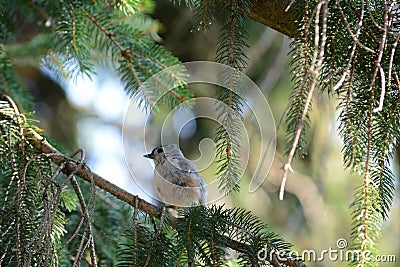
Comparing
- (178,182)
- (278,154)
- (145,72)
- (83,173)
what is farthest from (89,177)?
(278,154)

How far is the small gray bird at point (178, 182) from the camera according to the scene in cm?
160

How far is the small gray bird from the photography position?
160 cm

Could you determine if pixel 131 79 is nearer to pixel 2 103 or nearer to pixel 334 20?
pixel 2 103

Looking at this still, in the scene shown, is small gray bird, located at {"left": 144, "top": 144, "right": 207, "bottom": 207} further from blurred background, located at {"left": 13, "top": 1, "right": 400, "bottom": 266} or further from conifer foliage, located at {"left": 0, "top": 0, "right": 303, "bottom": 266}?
blurred background, located at {"left": 13, "top": 1, "right": 400, "bottom": 266}

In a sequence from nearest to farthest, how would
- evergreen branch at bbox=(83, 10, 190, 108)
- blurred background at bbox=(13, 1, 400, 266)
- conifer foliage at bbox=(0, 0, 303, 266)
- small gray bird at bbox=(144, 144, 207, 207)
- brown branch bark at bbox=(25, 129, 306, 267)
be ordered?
conifer foliage at bbox=(0, 0, 303, 266) → brown branch bark at bbox=(25, 129, 306, 267) → small gray bird at bbox=(144, 144, 207, 207) → evergreen branch at bbox=(83, 10, 190, 108) → blurred background at bbox=(13, 1, 400, 266)

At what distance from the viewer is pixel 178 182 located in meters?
1.66

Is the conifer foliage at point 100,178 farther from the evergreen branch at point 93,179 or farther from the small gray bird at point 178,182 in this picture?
the small gray bird at point 178,182

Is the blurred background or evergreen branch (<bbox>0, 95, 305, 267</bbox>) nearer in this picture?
evergreen branch (<bbox>0, 95, 305, 267</bbox>)

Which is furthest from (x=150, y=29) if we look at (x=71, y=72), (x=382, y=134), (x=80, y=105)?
(x=80, y=105)

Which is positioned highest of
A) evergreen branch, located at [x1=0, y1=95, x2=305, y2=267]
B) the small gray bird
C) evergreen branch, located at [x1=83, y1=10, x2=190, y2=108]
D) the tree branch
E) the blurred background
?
the blurred background

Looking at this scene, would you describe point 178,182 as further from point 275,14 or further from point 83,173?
point 275,14

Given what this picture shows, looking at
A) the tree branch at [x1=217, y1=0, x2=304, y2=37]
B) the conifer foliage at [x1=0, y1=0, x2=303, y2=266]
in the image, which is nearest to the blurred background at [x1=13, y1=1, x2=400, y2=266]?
the conifer foliage at [x1=0, y1=0, x2=303, y2=266]

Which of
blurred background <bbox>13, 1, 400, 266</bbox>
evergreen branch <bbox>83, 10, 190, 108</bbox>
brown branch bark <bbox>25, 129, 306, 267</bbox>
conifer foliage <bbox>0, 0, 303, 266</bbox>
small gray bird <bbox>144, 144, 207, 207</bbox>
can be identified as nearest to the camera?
conifer foliage <bbox>0, 0, 303, 266</bbox>

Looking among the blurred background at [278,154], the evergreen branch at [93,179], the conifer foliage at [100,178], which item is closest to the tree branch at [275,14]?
the conifer foliage at [100,178]
